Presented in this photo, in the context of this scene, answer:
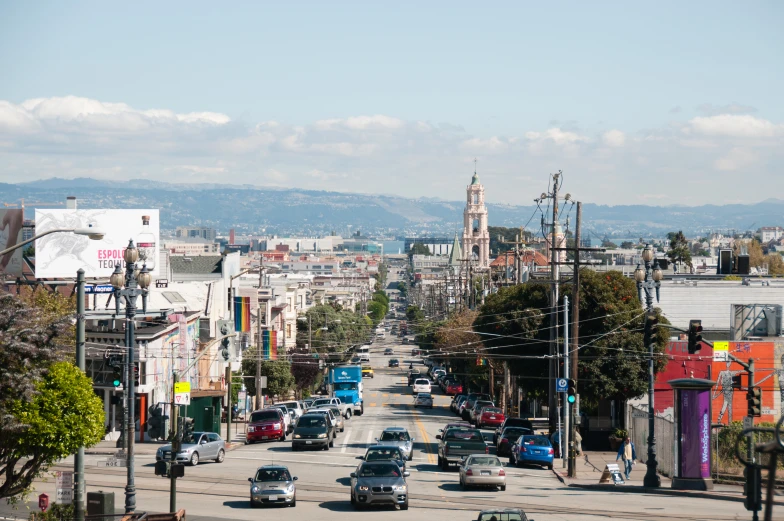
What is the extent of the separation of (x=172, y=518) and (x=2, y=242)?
54.3 meters

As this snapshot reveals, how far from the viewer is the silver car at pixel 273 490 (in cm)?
3609

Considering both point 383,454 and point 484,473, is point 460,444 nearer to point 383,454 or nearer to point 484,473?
point 383,454

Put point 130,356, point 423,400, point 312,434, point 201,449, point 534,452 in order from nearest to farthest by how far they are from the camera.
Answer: point 130,356
point 201,449
point 534,452
point 312,434
point 423,400

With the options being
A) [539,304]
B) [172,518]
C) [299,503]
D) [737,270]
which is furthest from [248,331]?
[172,518]

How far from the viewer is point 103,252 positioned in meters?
79.3

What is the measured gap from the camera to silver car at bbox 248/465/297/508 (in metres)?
36.1

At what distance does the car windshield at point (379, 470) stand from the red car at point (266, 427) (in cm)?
2514

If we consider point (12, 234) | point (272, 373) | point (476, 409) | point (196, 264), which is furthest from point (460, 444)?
point (196, 264)

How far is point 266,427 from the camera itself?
6128cm

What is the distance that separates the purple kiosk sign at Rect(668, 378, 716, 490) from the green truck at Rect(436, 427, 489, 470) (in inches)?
375

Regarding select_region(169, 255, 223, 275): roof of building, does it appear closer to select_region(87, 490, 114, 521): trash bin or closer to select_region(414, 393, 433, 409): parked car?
select_region(414, 393, 433, 409): parked car

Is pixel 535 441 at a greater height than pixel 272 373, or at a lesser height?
greater

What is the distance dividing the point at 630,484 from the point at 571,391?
5.65 metres

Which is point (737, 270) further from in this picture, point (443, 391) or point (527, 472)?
point (527, 472)
